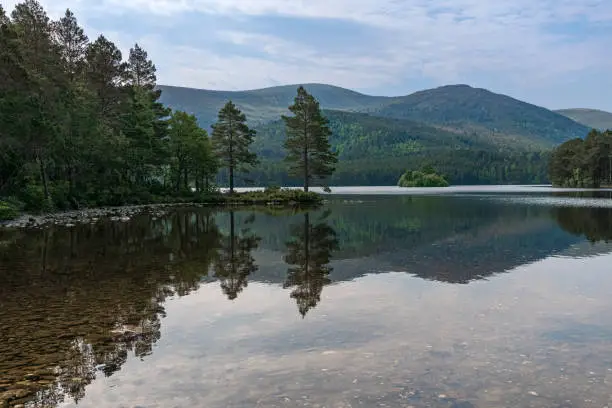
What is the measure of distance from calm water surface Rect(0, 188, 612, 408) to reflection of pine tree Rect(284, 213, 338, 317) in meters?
0.14

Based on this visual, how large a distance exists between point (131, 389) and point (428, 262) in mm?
17644

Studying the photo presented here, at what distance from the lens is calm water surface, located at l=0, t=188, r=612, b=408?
9031 mm

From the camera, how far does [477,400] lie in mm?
8492

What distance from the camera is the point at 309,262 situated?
2492 cm

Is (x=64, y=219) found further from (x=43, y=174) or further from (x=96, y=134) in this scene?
(x=96, y=134)

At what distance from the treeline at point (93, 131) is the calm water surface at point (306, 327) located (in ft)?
85.0

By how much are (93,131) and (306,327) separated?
5246cm

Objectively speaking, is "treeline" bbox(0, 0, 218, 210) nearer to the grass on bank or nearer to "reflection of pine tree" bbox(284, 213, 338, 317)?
the grass on bank

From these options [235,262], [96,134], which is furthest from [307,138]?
[235,262]

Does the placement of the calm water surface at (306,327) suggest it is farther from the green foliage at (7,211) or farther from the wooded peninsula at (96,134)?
the wooded peninsula at (96,134)

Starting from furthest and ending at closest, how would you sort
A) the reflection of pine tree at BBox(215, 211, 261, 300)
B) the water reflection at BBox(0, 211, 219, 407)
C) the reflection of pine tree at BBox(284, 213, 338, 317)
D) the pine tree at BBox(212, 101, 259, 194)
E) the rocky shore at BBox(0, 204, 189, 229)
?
the pine tree at BBox(212, 101, 259, 194)
the rocky shore at BBox(0, 204, 189, 229)
the reflection of pine tree at BBox(215, 211, 261, 300)
the reflection of pine tree at BBox(284, 213, 338, 317)
the water reflection at BBox(0, 211, 219, 407)

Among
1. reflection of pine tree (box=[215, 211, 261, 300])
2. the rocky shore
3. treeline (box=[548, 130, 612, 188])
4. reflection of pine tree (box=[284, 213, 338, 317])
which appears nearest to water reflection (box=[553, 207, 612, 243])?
reflection of pine tree (box=[284, 213, 338, 317])

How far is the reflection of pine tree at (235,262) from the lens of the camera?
19.3 meters

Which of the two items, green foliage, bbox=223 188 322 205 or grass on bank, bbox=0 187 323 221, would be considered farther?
green foliage, bbox=223 188 322 205
